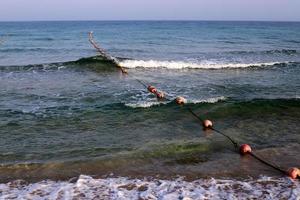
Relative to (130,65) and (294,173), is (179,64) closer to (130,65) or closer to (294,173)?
(130,65)

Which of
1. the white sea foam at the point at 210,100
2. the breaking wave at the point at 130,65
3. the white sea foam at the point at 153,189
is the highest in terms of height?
the breaking wave at the point at 130,65

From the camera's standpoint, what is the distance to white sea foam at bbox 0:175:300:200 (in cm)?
686

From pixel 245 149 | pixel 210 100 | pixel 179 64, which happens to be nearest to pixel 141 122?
pixel 210 100

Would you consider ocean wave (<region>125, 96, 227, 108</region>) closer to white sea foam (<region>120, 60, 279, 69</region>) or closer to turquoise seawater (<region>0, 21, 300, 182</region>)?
turquoise seawater (<region>0, 21, 300, 182</region>)

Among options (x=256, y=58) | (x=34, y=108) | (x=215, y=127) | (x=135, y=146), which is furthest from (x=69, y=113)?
(x=256, y=58)

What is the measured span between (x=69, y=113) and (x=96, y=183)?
5.30 m

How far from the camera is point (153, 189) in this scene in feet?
23.3

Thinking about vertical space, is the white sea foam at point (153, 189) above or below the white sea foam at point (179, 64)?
below

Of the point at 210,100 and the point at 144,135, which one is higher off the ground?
the point at 210,100

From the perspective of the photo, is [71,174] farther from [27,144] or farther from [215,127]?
[215,127]

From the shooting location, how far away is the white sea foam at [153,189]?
6.86m

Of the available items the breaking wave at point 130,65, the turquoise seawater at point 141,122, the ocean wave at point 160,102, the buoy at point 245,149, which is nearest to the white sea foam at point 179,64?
the breaking wave at point 130,65

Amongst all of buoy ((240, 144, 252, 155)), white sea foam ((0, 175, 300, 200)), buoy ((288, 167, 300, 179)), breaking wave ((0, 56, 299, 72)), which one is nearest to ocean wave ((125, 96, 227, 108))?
buoy ((240, 144, 252, 155))

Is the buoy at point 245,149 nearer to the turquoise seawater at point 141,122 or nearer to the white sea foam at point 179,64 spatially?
the turquoise seawater at point 141,122
